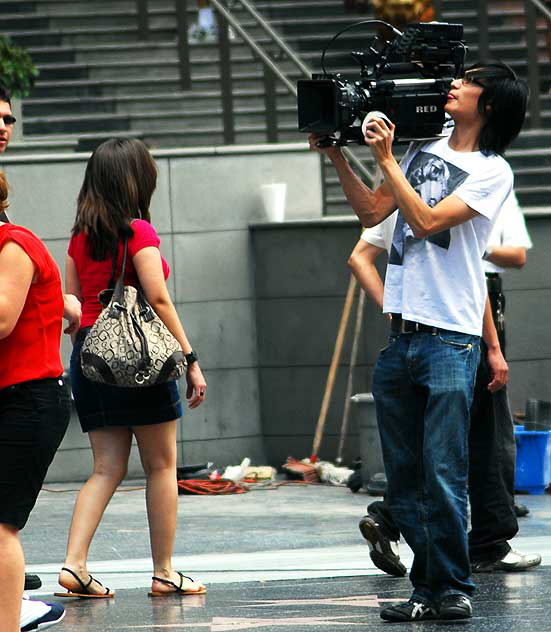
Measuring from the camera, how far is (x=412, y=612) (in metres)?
5.95

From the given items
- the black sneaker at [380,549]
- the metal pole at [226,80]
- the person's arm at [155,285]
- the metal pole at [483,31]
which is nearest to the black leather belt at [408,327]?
the person's arm at [155,285]

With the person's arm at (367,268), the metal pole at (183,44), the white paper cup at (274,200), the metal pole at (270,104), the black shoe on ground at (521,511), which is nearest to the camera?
the person's arm at (367,268)

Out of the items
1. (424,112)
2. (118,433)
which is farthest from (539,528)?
(424,112)

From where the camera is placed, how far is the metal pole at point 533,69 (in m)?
13.8

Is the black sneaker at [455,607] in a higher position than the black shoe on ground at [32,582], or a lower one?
higher

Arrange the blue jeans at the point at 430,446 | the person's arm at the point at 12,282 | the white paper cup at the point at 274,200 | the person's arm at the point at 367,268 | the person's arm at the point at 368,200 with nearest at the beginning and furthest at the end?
the person's arm at the point at 12,282 → the blue jeans at the point at 430,446 → the person's arm at the point at 368,200 → the person's arm at the point at 367,268 → the white paper cup at the point at 274,200

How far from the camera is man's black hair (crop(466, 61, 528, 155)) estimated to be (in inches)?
241

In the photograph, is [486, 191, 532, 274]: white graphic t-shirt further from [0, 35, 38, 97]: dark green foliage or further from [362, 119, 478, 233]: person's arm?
[0, 35, 38, 97]: dark green foliage

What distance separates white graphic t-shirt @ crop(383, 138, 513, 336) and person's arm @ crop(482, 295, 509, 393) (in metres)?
1.00

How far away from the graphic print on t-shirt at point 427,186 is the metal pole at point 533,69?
7.89 metres

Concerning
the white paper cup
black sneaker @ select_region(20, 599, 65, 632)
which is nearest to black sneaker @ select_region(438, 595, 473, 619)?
black sneaker @ select_region(20, 599, 65, 632)

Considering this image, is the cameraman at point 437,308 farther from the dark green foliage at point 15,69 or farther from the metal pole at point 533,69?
the metal pole at point 533,69

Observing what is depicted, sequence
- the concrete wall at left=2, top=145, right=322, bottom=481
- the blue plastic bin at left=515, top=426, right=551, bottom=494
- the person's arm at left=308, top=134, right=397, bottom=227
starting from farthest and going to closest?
the concrete wall at left=2, top=145, right=322, bottom=481 < the blue plastic bin at left=515, top=426, right=551, bottom=494 < the person's arm at left=308, top=134, right=397, bottom=227

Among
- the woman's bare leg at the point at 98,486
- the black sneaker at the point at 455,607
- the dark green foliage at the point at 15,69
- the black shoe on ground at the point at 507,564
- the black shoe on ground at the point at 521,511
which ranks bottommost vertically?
the black shoe on ground at the point at 521,511
